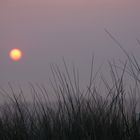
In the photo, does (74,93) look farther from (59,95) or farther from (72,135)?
(72,135)

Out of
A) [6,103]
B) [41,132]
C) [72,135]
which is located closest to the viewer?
[72,135]

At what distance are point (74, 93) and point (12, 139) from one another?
1.86 ft

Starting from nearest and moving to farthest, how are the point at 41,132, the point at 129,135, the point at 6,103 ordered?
the point at 129,135 < the point at 41,132 < the point at 6,103

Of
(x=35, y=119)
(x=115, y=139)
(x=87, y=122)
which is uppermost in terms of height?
(x=35, y=119)

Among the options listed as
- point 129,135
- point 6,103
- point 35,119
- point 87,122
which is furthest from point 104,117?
point 6,103

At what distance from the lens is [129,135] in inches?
79.7

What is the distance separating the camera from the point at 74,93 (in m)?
2.60

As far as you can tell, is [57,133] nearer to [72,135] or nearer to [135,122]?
[72,135]

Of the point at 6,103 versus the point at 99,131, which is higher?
the point at 6,103

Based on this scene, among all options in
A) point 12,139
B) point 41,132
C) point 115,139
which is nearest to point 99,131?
point 115,139

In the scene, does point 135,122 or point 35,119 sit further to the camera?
point 35,119

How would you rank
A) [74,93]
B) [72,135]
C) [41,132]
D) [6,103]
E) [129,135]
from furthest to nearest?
[6,103]
[74,93]
[41,132]
[72,135]
[129,135]

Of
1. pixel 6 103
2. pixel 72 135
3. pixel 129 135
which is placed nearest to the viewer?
pixel 129 135

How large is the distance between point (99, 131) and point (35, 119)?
0.67 meters
